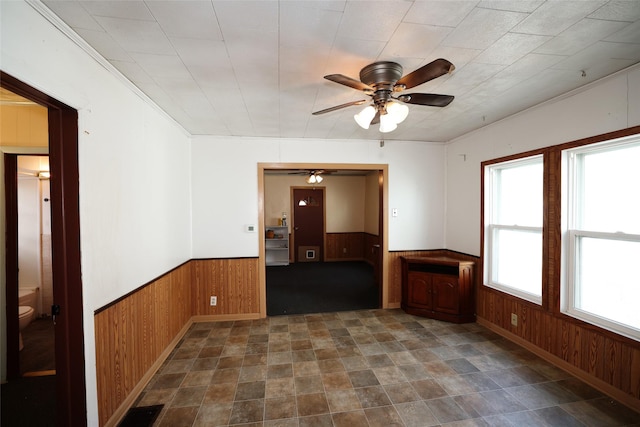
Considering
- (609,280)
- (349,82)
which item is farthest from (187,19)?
(609,280)

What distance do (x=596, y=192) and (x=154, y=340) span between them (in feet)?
13.9

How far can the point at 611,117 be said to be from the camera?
2027 mm

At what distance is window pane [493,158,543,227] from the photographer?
8.94 feet

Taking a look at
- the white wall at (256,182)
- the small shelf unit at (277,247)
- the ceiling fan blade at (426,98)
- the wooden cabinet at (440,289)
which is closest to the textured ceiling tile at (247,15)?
the ceiling fan blade at (426,98)

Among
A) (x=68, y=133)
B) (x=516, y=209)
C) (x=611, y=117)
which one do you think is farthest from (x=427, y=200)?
(x=68, y=133)

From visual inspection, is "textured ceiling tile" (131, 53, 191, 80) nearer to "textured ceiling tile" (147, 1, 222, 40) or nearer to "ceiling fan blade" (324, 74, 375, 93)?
"textured ceiling tile" (147, 1, 222, 40)

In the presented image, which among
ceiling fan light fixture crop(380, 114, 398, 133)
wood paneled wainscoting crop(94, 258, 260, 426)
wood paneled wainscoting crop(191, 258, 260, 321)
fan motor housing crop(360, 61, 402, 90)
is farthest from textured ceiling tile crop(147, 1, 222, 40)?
wood paneled wainscoting crop(191, 258, 260, 321)

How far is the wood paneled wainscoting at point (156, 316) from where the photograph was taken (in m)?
1.78

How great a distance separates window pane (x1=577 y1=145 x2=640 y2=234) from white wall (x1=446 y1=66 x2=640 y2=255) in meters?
0.24

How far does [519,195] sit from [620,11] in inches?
77.3

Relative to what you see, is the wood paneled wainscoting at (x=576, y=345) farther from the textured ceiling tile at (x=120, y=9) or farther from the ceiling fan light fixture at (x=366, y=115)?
the textured ceiling tile at (x=120, y=9)

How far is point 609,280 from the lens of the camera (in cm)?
215

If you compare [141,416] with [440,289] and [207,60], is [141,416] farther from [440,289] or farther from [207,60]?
[440,289]

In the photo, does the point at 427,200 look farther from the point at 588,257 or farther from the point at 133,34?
the point at 133,34
